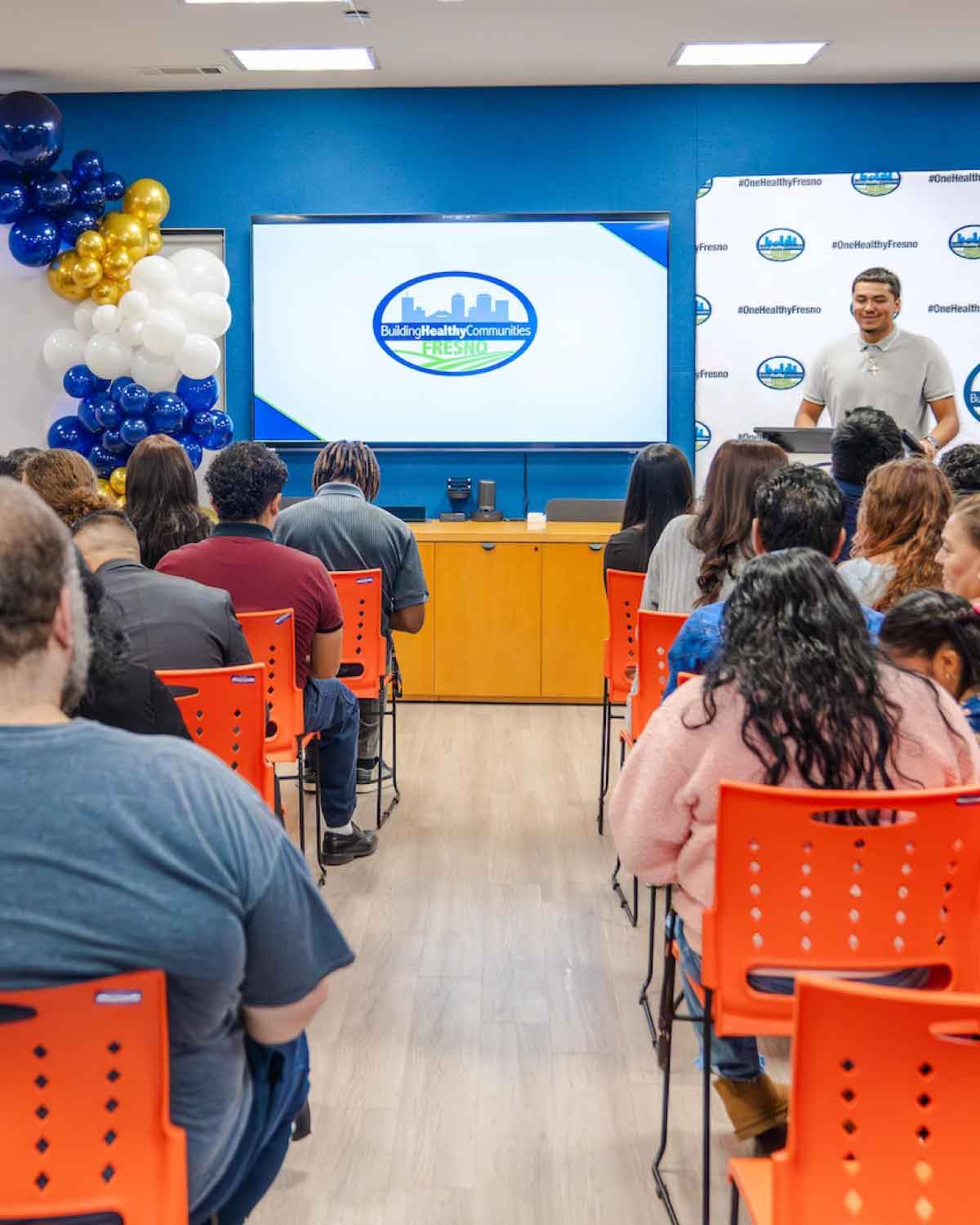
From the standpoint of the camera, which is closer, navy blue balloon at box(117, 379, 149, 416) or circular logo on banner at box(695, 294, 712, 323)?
navy blue balloon at box(117, 379, 149, 416)

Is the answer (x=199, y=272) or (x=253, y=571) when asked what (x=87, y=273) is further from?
(x=253, y=571)

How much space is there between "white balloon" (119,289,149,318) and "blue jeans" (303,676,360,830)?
11.0 feet

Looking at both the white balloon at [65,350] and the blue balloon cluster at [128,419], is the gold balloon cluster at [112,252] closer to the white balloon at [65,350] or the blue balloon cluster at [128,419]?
the white balloon at [65,350]

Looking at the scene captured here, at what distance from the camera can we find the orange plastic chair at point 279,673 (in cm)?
321

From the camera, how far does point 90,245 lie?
6.68 m

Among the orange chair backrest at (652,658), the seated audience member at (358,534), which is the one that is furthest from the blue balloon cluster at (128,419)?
the orange chair backrest at (652,658)

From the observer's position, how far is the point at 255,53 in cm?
649

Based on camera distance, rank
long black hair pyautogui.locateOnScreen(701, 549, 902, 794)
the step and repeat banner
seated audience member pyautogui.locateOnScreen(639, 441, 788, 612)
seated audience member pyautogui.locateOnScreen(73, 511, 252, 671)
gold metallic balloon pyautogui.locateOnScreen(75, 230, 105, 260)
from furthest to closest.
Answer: the step and repeat banner, gold metallic balloon pyautogui.locateOnScreen(75, 230, 105, 260), seated audience member pyautogui.locateOnScreen(639, 441, 788, 612), seated audience member pyautogui.locateOnScreen(73, 511, 252, 671), long black hair pyautogui.locateOnScreen(701, 549, 902, 794)

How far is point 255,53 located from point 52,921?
20.7 ft

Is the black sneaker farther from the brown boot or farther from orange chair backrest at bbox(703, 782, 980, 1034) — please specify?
orange chair backrest at bbox(703, 782, 980, 1034)

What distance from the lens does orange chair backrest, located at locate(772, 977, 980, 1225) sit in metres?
1.18

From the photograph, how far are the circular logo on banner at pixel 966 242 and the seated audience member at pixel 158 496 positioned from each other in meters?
5.05

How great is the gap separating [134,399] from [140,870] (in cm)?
576

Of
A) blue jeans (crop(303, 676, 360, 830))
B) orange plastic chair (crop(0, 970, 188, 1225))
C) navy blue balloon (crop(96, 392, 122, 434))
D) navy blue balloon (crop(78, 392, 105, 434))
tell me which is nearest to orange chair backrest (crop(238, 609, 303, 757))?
blue jeans (crop(303, 676, 360, 830))
